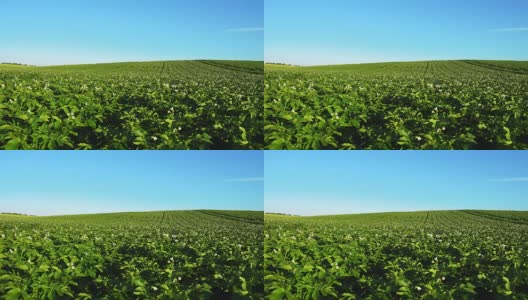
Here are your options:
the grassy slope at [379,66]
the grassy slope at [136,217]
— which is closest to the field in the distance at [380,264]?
the grassy slope at [136,217]

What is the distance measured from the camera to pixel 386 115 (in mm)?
6242

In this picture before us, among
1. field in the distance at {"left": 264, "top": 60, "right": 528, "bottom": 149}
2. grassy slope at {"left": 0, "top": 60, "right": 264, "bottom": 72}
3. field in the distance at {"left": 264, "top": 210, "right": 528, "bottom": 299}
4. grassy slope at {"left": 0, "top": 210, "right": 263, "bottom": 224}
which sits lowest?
field in the distance at {"left": 264, "top": 210, "right": 528, "bottom": 299}

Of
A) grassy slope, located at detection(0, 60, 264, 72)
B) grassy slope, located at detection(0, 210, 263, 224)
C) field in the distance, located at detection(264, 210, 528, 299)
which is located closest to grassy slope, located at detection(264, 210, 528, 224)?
field in the distance, located at detection(264, 210, 528, 299)

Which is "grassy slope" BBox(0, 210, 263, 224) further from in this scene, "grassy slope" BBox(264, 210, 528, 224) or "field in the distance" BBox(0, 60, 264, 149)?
"field in the distance" BBox(0, 60, 264, 149)

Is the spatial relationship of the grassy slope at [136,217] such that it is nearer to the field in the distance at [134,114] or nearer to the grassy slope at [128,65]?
the field in the distance at [134,114]

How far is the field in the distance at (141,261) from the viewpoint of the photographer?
5883mm

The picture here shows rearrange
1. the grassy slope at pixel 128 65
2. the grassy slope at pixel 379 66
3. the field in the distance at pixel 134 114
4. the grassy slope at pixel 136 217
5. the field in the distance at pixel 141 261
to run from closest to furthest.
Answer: the field in the distance at pixel 141 261 < the field in the distance at pixel 134 114 < the grassy slope at pixel 136 217 < the grassy slope at pixel 128 65 < the grassy slope at pixel 379 66

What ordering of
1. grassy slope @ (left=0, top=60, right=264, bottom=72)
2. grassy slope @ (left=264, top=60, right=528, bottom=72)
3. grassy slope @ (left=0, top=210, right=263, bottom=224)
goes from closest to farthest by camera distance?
grassy slope @ (left=0, top=210, right=263, bottom=224)
grassy slope @ (left=0, top=60, right=264, bottom=72)
grassy slope @ (left=264, top=60, right=528, bottom=72)

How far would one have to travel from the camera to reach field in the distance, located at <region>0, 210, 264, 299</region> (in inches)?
232

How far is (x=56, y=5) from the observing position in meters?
7.49

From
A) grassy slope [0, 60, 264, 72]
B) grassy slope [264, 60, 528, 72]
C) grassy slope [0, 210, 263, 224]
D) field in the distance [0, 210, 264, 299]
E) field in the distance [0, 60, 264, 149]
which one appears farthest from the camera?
grassy slope [264, 60, 528, 72]

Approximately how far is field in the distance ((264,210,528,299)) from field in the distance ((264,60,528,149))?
3.15 feet

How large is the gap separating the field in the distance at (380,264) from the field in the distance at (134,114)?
43.0 inches

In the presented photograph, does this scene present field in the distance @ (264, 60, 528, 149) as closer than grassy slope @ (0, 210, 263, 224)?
Yes
